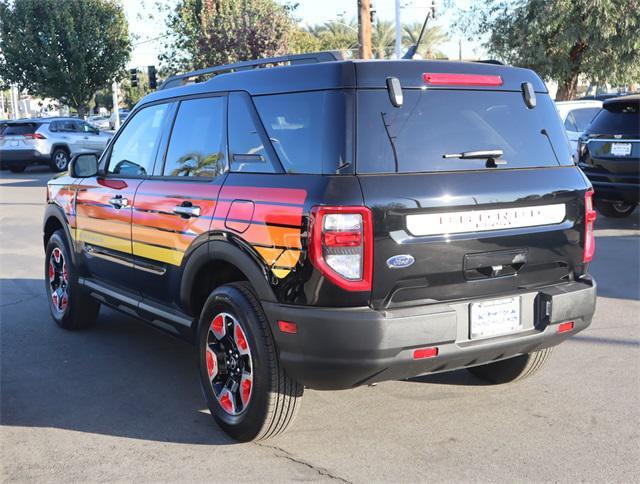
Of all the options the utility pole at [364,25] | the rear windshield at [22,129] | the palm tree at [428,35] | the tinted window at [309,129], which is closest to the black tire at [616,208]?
the utility pole at [364,25]

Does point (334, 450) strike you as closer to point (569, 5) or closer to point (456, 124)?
point (456, 124)

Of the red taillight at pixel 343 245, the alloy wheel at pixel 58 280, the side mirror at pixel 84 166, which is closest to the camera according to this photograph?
the red taillight at pixel 343 245

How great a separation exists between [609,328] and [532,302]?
2.51 m

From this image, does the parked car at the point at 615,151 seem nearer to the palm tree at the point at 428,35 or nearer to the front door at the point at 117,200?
the front door at the point at 117,200

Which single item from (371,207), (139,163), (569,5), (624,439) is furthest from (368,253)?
(569,5)

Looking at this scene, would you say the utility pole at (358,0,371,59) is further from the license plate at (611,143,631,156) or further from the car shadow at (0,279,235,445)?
the car shadow at (0,279,235,445)

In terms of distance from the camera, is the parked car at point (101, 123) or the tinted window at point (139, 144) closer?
the tinted window at point (139, 144)

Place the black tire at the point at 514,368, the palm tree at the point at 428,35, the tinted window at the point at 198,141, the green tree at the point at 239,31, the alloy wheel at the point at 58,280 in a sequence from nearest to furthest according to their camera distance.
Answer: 1. the tinted window at the point at 198,141
2. the black tire at the point at 514,368
3. the alloy wheel at the point at 58,280
4. the green tree at the point at 239,31
5. the palm tree at the point at 428,35

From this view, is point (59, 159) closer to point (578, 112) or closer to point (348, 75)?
point (578, 112)

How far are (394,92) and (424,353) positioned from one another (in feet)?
3.98

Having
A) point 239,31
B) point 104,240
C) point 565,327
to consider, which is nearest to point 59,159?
point 239,31

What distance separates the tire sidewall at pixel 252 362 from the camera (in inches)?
143

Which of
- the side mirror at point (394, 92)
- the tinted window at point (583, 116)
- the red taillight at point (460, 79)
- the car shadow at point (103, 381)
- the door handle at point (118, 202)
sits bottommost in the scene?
the car shadow at point (103, 381)

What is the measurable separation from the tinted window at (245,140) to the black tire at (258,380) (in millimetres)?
612
